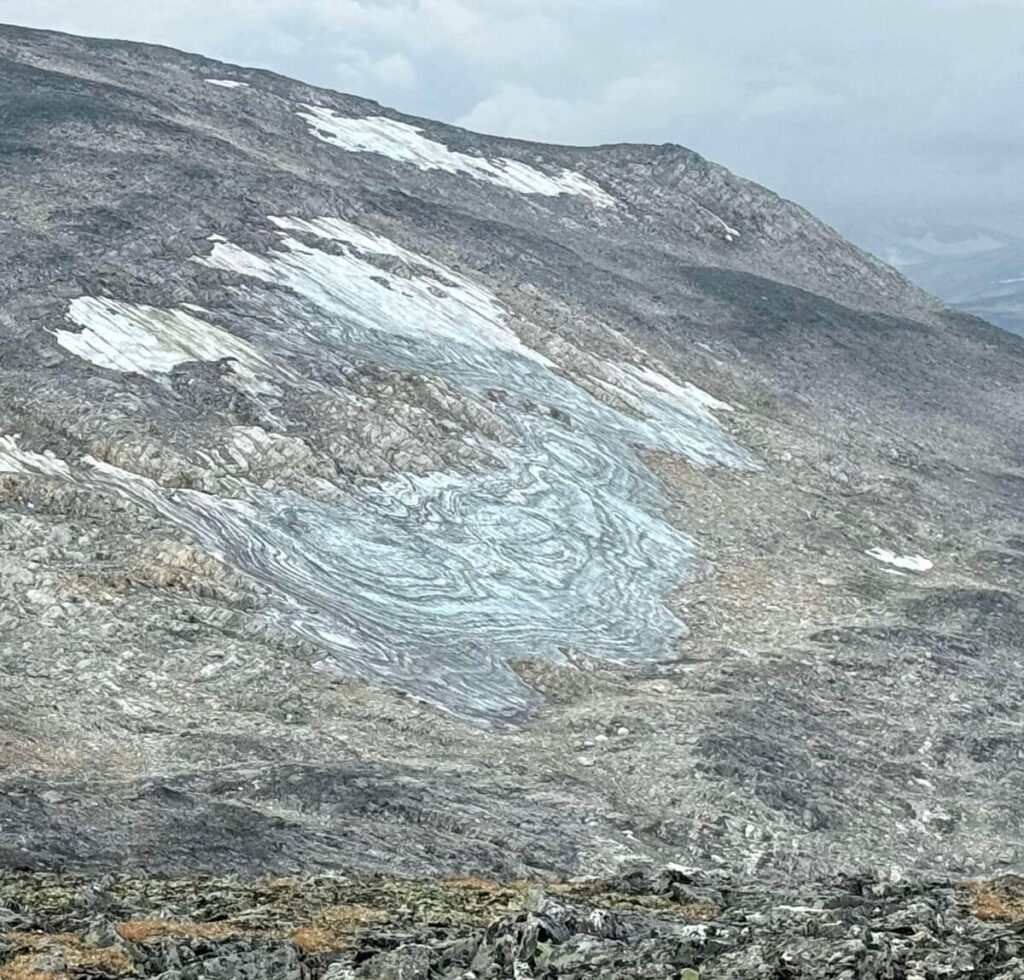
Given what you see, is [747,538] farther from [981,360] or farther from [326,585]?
[981,360]

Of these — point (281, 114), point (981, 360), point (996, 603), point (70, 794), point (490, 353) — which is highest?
point (281, 114)

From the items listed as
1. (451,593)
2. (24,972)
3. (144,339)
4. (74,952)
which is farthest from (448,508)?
(24,972)

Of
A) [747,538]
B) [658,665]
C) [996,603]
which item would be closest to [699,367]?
[747,538]

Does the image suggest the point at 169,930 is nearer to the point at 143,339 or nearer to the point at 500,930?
the point at 500,930

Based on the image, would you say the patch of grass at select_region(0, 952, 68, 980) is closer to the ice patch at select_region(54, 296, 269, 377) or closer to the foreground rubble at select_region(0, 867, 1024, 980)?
the foreground rubble at select_region(0, 867, 1024, 980)

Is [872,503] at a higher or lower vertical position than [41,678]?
higher

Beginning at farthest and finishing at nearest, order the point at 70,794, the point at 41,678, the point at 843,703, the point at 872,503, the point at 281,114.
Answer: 1. the point at 281,114
2. the point at 872,503
3. the point at 843,703
4. the point at 41,678
5. the point at 70,794

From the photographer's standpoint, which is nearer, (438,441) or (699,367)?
(438,441)

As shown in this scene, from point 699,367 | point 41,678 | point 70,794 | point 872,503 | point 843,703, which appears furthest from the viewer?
point 699,367
